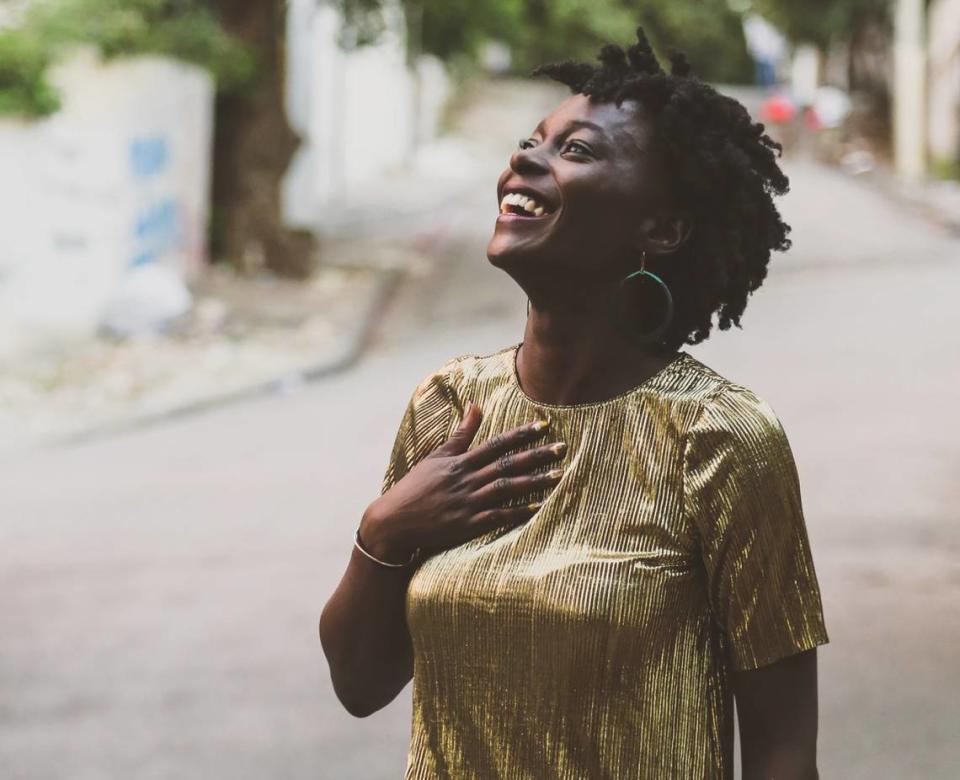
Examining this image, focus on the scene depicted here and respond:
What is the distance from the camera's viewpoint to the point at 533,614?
1.80 m

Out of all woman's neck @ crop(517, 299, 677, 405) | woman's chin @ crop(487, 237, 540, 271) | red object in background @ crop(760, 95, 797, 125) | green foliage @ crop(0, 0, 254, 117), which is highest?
woman's chin @ crop(487, 237, 540, 271)

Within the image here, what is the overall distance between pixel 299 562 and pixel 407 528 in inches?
202

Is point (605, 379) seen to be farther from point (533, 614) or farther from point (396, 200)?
point (396, 200)

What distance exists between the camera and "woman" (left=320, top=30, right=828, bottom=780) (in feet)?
5.89

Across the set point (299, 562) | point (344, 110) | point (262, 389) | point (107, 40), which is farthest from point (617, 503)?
point (344, 110)

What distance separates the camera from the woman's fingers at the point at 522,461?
1.86m

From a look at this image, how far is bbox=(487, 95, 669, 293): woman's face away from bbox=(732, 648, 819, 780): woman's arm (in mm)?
519

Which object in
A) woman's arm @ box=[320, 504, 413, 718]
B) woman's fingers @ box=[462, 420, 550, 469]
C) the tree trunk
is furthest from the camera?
the tree trunk

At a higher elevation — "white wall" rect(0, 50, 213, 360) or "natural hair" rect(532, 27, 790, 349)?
"natural hair" rect(532, 27, 790, 349)

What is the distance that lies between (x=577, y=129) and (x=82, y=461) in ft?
26.7

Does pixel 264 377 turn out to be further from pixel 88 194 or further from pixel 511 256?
pixel 511 256

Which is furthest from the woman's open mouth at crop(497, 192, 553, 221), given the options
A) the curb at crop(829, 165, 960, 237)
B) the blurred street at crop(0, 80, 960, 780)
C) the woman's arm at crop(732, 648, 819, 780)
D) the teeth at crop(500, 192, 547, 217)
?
the curb at crop(829, 165, 960, 237)

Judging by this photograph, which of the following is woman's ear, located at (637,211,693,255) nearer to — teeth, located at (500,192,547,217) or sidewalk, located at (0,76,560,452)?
teeth, located at (500,192,547,217)

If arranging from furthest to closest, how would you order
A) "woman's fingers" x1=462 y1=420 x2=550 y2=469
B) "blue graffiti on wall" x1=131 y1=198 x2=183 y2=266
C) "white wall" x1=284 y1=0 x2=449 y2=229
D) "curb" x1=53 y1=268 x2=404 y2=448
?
"white wall" x1=284 y1=0 x2=449 y2=229 → "blue graffiti on wall" x1=131 y1=198 x2=183 y2=266 → "curb" x1=53 y1=268 x2=404 y2=448 → "woman's fingers" x1=462 y1=420 x2=550 y2=469
